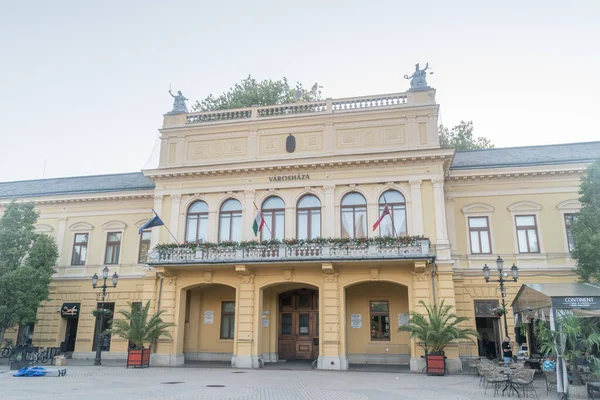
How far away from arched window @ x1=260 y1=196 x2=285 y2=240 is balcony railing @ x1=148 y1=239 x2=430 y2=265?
1802 mm

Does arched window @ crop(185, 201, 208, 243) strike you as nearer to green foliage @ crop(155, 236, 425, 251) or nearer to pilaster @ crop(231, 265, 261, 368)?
green foliage @ crop(155, 236, 425, 251)

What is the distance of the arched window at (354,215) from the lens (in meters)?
23.1

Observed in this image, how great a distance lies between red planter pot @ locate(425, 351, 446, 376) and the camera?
18594mm

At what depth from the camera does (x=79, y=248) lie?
92.9ft

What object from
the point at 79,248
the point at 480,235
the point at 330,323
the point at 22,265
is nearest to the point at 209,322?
the point at 330,323

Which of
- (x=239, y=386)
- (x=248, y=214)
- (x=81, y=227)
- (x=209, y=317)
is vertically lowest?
(x=239, y=386)

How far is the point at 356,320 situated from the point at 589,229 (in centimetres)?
1108

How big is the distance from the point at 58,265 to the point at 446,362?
22239 millimetres

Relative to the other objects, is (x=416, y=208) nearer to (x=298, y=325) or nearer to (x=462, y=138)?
(x=298, y=325)

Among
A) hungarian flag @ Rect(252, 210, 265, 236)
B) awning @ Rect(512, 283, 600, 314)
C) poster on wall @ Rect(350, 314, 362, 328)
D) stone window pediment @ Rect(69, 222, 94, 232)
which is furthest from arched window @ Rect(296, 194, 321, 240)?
stone window pediment @ Rect(69, 222, 94, 232)

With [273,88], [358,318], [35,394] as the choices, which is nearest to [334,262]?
[358,318]

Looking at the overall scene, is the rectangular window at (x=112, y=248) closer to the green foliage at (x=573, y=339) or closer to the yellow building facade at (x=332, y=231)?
the yellow building facade at (x=332, y=231)

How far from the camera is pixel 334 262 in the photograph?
21.3 meters

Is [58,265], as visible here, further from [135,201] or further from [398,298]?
[398,298]
